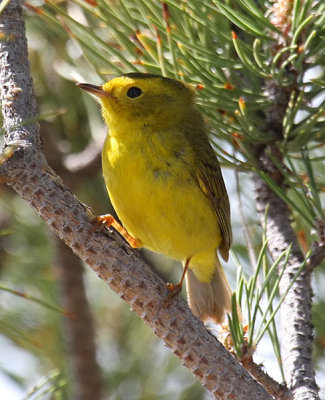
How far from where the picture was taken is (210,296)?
362cm

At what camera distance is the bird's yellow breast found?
2.89 metres

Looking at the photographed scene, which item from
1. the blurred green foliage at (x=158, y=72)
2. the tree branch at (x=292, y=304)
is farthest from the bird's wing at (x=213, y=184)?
the tree branch at (x=292, y=304)

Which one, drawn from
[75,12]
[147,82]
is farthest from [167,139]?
[75,12]

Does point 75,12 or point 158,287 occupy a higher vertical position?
point 75,12

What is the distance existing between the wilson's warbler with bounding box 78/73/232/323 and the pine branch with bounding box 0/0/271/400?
570 mm

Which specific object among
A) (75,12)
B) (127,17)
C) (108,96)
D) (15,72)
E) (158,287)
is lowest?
(158,287)

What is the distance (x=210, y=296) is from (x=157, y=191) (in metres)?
0.96

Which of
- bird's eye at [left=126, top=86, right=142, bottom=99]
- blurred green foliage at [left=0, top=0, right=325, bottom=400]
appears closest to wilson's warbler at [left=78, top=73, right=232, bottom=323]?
bird's eye at [left=126, top=86, right=142, bottom=99]

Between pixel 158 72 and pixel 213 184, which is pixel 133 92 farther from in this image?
pixel 213 184

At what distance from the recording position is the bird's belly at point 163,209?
2883 millimetres

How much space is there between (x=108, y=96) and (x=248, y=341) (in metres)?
1.42

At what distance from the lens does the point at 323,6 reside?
95.0 inches

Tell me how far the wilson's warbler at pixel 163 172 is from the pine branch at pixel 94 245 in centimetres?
57

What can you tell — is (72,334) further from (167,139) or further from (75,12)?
(75,12)
